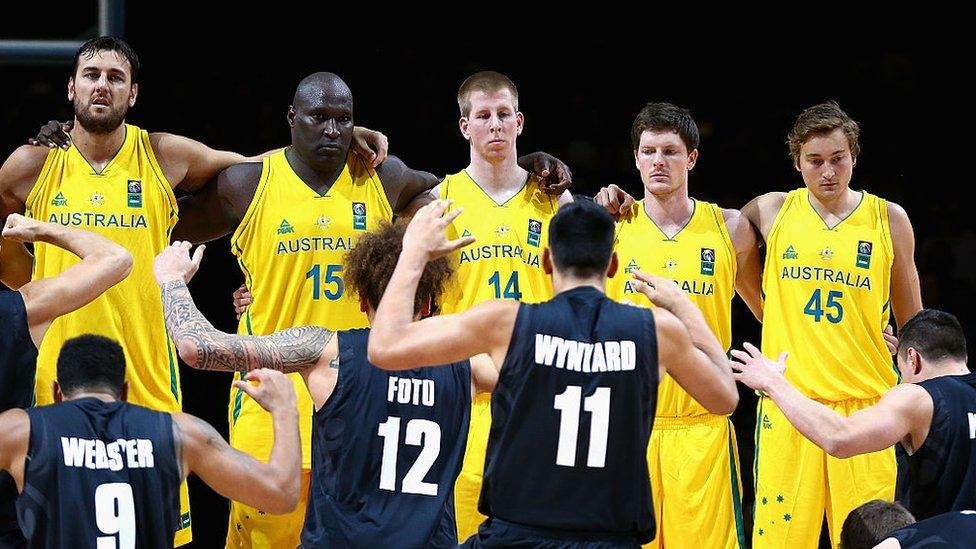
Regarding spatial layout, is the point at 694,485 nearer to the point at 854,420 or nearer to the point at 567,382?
the point at 854,420

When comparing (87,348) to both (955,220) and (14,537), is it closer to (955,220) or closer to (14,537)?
(14,537)

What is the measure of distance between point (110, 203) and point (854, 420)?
3.47 metres

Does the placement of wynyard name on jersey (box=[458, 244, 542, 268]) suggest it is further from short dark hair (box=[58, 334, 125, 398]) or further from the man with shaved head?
short dark hair (box=[58, 334, 125, 398])

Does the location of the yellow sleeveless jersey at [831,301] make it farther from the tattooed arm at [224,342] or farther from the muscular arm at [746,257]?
the tattooed arm at [224,342]

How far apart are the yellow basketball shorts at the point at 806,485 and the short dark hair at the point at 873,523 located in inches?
44.8

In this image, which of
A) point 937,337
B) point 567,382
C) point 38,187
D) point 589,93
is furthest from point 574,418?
point 589,93

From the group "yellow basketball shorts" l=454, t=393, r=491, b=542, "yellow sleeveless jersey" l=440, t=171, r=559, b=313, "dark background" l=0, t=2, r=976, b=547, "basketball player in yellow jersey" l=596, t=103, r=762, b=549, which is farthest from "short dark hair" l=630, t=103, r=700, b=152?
"dark background" l=0, t=2, r=976, b=547

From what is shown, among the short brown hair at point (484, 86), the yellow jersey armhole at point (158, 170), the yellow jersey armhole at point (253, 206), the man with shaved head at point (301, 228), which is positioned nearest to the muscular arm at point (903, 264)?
the short brown hair at point (484, 86)

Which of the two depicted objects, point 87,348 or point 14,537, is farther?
point 14,537

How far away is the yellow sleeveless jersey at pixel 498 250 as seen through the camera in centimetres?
638

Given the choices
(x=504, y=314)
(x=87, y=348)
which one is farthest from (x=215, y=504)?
(x=504, y=314)

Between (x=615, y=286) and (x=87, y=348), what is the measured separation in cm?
301

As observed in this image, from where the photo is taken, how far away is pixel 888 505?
530cm

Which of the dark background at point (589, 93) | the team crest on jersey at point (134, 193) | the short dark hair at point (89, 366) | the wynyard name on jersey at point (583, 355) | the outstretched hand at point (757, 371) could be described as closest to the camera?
the wynyard name on jersey at point (583, 355)
